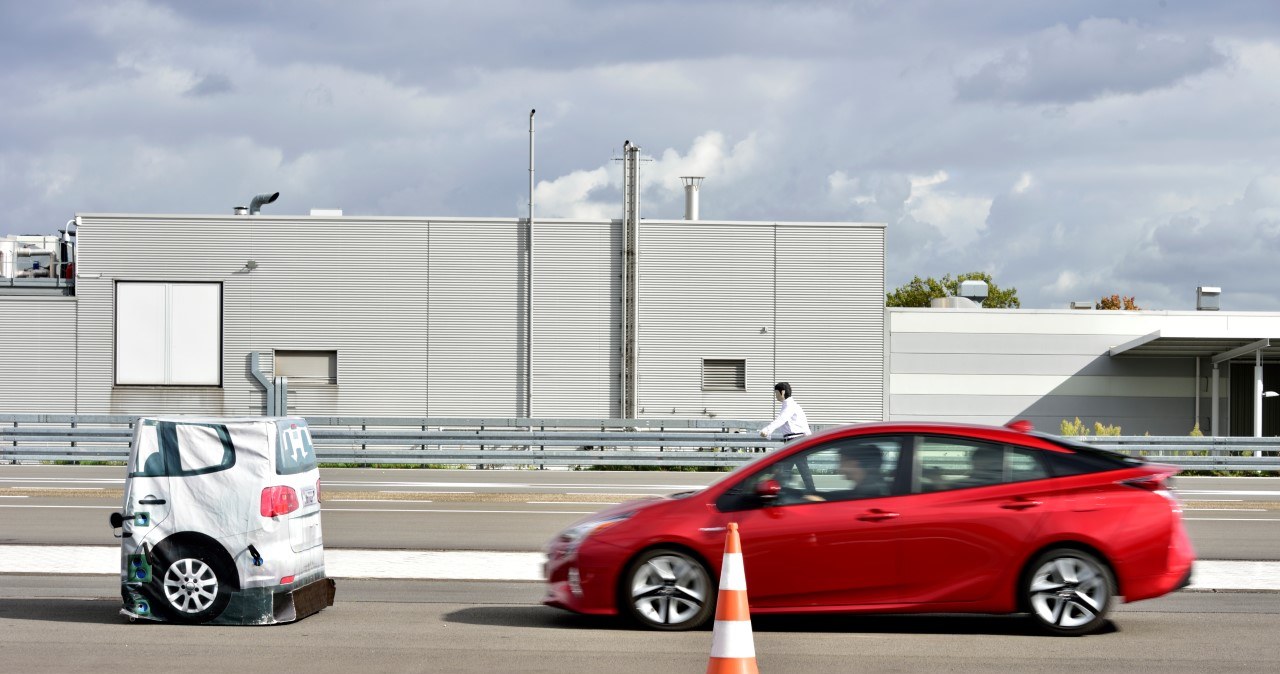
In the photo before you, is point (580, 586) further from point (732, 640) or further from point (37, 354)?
point (37, 354)

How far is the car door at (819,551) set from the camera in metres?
8.60

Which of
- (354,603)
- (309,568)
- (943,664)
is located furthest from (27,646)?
(943,664)

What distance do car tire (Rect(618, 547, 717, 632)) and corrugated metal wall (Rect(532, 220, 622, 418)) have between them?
25.8 meters

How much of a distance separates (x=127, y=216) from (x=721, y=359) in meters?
15.4

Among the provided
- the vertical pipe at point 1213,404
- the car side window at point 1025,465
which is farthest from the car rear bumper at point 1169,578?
the vertical pipe at point 1213,404

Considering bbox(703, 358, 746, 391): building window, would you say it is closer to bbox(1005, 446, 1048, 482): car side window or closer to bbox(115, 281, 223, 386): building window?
bbox(115, 281, 223, 386): building window

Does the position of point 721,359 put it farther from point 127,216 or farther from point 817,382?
point 127,216

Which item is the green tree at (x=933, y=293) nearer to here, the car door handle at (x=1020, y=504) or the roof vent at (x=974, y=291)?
the roof vent at (x=974, y=291)

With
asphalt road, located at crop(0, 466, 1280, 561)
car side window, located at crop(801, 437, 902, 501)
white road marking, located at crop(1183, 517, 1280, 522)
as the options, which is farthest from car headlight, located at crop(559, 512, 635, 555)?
white road marking, located at crop(1183, 517, 1280, 522)

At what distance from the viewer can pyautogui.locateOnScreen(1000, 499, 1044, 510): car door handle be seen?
339 inches

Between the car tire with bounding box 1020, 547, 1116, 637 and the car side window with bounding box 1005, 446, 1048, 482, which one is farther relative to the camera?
the car side window with bounding box 1005, 446, 1048, 482

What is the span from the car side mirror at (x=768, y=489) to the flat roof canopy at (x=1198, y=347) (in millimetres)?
25613

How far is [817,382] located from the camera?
3475 centimetres

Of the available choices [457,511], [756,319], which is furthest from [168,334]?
[457,511]
